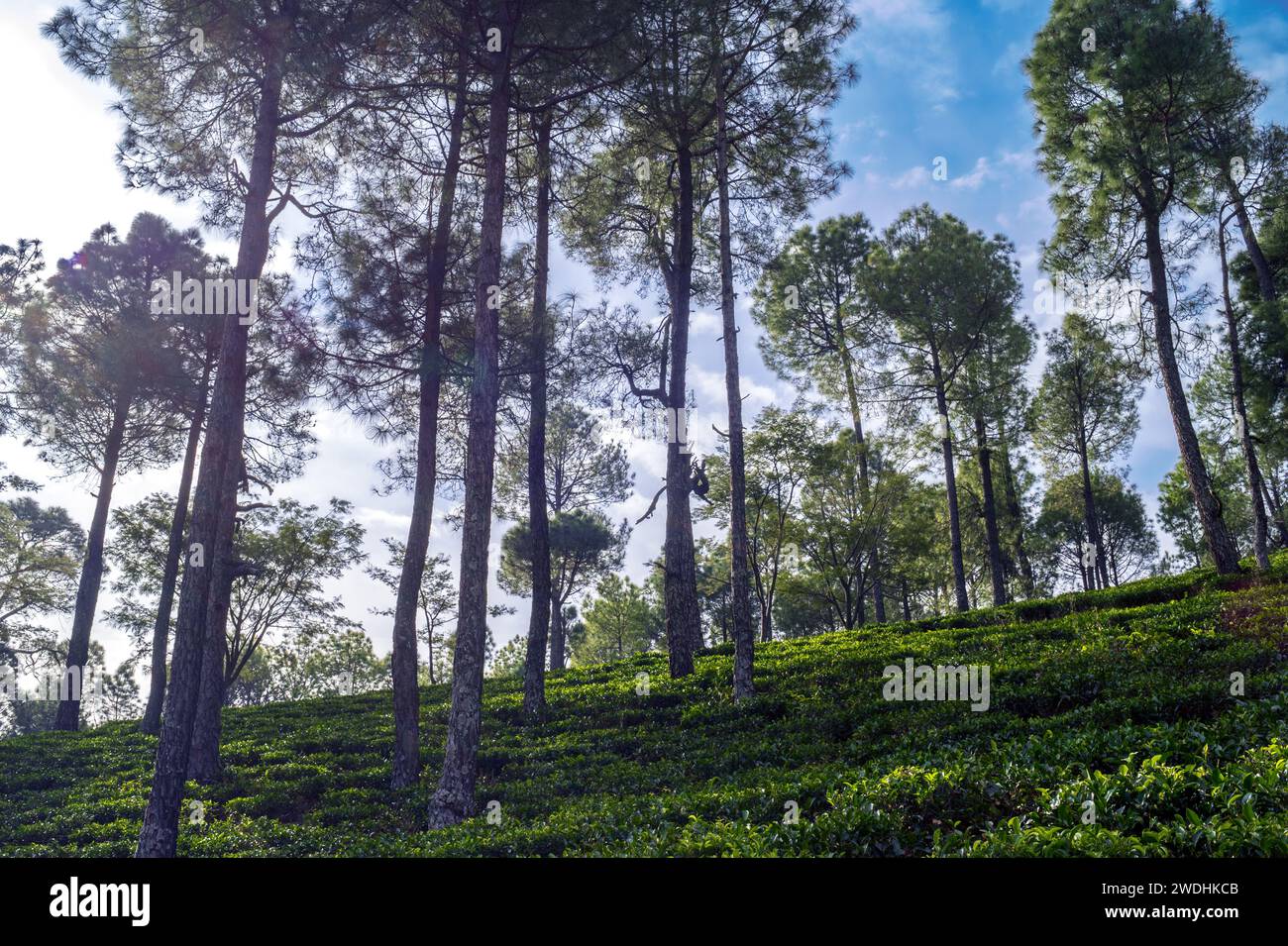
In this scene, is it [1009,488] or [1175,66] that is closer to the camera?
[1175,66]

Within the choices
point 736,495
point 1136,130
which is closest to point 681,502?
point 736,495

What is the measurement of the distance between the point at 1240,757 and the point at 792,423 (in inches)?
758

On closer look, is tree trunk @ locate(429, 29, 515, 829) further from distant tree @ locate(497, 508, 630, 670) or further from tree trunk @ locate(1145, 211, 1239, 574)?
distant tree @ locate(497, 508, 630, 670)

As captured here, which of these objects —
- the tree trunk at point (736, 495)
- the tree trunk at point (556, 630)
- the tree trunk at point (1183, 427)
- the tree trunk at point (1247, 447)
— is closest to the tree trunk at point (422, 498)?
the tree trunk at point (736, 495)

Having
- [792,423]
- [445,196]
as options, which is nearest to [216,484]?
[445,196]

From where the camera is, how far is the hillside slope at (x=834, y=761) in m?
5.39

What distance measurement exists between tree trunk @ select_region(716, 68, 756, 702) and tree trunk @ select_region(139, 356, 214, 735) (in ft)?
44.2

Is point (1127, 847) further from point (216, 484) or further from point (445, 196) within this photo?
point (445, 196)

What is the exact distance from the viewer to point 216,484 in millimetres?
9469

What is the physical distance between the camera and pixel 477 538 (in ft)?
32.8

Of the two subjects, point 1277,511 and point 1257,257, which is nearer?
point 1257,257

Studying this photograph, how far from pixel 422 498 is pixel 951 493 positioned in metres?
16.9

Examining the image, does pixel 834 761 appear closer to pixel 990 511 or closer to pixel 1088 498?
pixel 990 511
